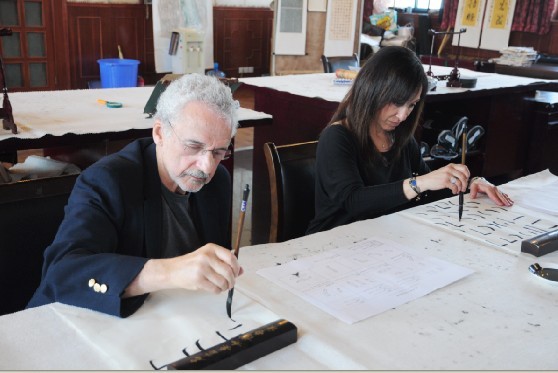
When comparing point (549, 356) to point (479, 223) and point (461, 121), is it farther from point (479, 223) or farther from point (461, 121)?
point (461, 121)

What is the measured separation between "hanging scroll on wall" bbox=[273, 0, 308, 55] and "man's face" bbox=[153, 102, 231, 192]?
489cm

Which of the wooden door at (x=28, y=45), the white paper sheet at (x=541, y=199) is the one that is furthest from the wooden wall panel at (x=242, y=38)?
the white paper sheet at (x=541, y=199)

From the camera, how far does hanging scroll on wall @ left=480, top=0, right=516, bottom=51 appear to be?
21.8 ft

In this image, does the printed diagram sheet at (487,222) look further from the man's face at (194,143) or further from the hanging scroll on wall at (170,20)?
the hanging scroll on wall at (170,20)

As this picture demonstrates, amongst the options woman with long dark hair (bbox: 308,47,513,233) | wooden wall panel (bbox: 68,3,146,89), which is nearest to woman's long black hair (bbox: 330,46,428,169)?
woman with long dark hair (bbox: 308,47,513,233)

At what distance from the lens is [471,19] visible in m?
7.00

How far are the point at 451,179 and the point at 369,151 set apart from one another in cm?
31

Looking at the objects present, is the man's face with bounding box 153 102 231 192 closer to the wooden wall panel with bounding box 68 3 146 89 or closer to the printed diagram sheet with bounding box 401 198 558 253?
the printed diagram sheet with bounding box 401 198 558 253

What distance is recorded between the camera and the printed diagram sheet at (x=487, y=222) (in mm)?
1552

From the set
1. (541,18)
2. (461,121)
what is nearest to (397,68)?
(461,121)

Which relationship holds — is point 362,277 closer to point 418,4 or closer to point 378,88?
point 378,88

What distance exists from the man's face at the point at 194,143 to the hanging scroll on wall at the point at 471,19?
20.7 ft

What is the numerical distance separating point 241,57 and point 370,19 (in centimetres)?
182

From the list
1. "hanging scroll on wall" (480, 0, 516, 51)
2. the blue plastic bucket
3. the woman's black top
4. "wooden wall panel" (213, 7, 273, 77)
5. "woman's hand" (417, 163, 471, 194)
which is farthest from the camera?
"wooden wall panel" (213, 7, 273, 77)
